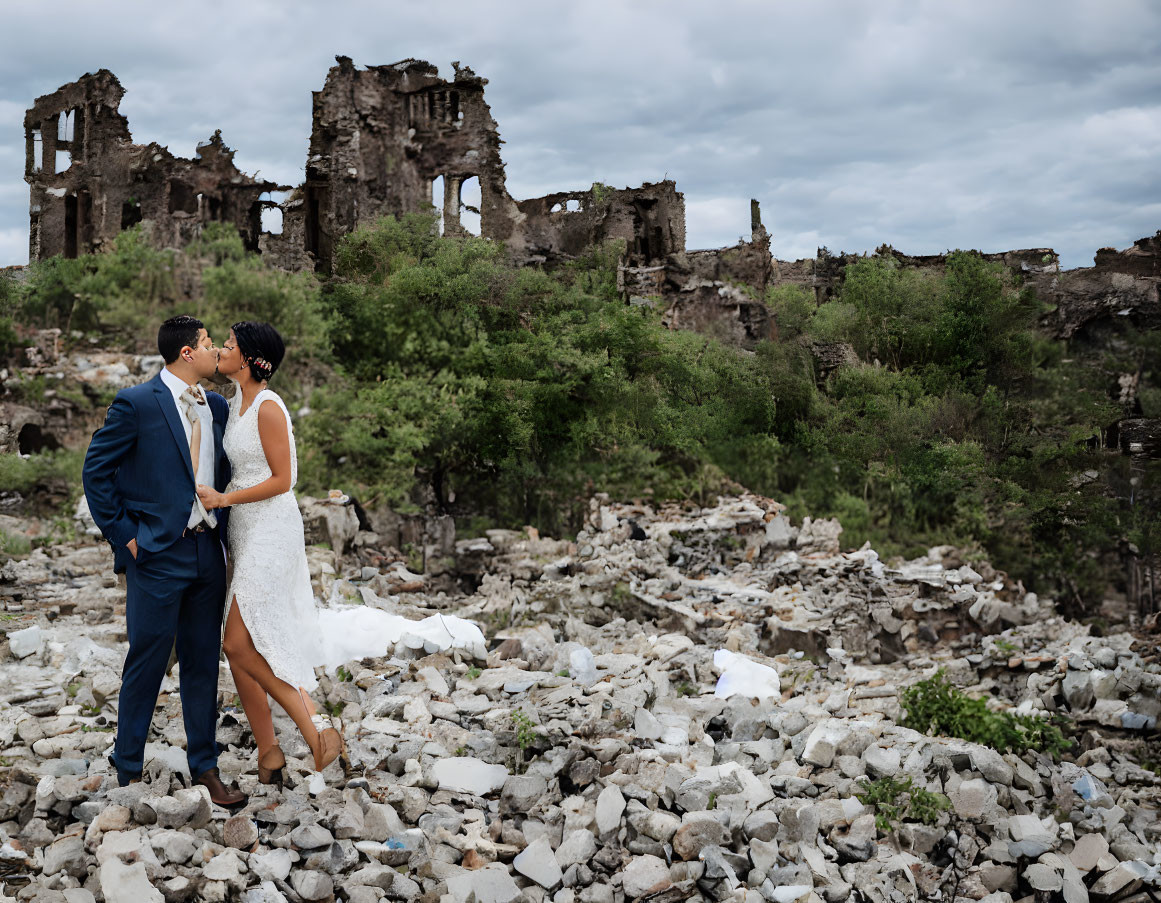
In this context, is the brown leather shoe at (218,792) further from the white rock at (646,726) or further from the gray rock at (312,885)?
the white rock at (646,726)

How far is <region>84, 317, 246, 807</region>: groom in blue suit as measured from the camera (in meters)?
3.40

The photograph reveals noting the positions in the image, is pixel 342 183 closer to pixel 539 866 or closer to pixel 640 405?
pixel 640 405

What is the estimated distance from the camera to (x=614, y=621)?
8.47 m

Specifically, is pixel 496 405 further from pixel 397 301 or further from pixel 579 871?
pixel 579 871

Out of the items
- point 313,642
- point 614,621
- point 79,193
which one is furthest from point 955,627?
point 79,193

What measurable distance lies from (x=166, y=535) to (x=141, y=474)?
25 centimetres

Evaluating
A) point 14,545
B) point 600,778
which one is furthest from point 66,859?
point 14,545

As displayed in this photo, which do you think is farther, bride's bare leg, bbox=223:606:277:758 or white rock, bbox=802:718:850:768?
white rock, bbox=802:718:850:768

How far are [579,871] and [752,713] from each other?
208 cm

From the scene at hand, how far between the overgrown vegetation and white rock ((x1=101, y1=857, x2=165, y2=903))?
332 inches

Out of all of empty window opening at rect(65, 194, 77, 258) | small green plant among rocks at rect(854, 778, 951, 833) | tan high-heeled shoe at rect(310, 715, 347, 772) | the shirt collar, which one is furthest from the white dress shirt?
empty window opening at rect(65, 194, 77, 258)

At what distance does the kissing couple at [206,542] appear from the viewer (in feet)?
11.2

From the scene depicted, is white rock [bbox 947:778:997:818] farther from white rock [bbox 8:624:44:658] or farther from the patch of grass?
the patch of grass

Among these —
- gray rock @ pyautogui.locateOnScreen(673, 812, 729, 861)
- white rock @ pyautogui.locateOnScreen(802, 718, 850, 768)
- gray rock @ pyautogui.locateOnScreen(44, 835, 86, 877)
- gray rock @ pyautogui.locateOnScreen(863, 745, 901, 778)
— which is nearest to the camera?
gray rock @ pyautogui.locateOnScreen(44, 835, 86, 877)
